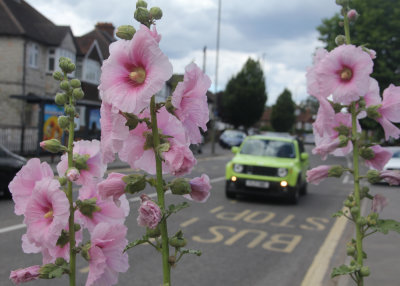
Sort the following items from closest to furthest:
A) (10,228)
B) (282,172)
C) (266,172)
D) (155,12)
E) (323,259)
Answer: (155,12), (323,259), (10,228), (282,172), (266,172)

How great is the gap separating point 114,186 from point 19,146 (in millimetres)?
22558

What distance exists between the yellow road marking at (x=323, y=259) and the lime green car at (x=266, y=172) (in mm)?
2274

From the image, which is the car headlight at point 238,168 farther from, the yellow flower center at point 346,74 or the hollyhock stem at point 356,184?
the yellow flower center at point 346,74

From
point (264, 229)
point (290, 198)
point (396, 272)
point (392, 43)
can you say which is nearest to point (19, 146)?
point (290, 198)

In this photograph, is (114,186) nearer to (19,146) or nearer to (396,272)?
(396,272)

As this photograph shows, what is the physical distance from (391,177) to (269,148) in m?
11.3

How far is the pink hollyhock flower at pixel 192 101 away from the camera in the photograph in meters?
1.36

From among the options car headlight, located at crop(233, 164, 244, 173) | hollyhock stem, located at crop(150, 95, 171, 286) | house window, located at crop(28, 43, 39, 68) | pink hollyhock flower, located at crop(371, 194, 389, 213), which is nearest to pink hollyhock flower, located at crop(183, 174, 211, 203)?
hollyhock stem, located at crop(150, 95, 171, 286)

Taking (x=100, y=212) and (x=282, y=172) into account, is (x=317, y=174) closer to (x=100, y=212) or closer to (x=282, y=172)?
(x=100, y=212)

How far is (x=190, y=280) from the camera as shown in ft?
19.6

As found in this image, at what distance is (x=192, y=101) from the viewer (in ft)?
4.69

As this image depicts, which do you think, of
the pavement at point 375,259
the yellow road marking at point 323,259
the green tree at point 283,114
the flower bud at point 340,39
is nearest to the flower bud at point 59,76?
the flower bud at point 340,39

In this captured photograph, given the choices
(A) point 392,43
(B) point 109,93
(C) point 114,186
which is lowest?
(C) point 114,186

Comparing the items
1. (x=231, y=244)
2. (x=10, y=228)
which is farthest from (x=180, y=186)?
(x=10, y=228)
